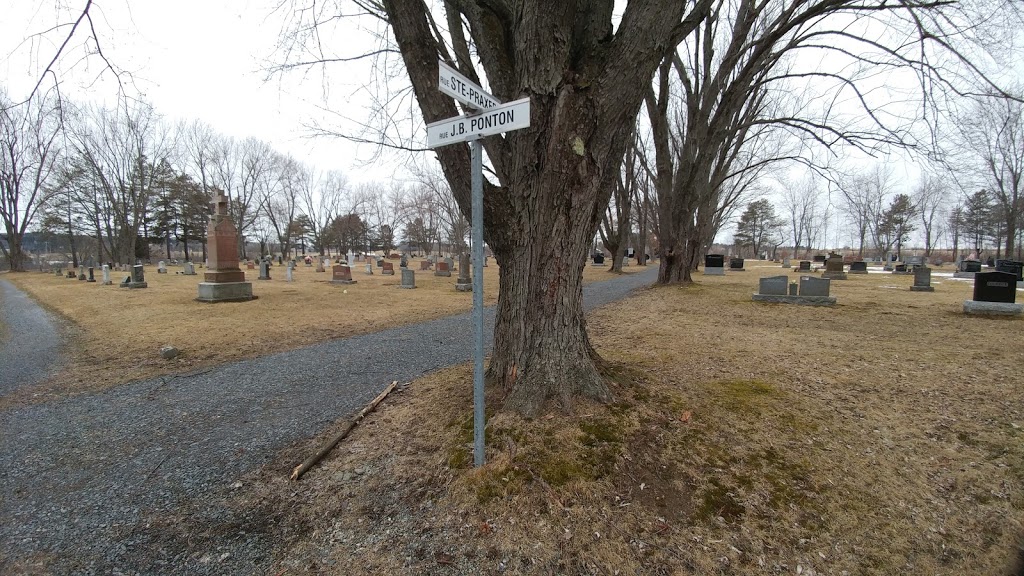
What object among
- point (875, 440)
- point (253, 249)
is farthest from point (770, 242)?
point (253, 249)

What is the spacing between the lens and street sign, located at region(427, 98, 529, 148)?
1.97 metres

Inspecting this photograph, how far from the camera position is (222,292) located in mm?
10875

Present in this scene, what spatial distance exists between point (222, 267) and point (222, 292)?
3.46 feet

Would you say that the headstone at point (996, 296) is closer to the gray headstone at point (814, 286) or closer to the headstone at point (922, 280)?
the gray headstone at point (814, 286)

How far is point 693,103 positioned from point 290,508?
1517 cm

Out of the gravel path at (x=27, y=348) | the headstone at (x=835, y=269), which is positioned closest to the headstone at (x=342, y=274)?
the gravel path at (x=27, y=348)

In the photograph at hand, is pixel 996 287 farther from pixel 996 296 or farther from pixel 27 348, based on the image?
pixel 27 348

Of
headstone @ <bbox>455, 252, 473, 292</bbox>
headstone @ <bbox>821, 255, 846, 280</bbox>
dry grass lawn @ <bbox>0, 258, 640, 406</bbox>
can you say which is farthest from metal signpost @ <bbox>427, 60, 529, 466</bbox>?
headstone @ <bbox>821, 255, 846, 280</bbox>

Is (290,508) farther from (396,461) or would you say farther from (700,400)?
(700,400)

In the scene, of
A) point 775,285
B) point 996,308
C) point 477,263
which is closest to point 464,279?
point 775,285

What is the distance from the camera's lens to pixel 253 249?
65938mm

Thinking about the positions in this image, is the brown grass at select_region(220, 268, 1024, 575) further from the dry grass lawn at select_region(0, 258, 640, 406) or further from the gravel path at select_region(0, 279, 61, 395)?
the gravel path at select_region(0, 279, 61, 395)

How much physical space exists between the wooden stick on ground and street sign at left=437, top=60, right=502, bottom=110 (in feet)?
8.05

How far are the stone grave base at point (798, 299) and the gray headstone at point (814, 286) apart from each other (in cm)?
13
